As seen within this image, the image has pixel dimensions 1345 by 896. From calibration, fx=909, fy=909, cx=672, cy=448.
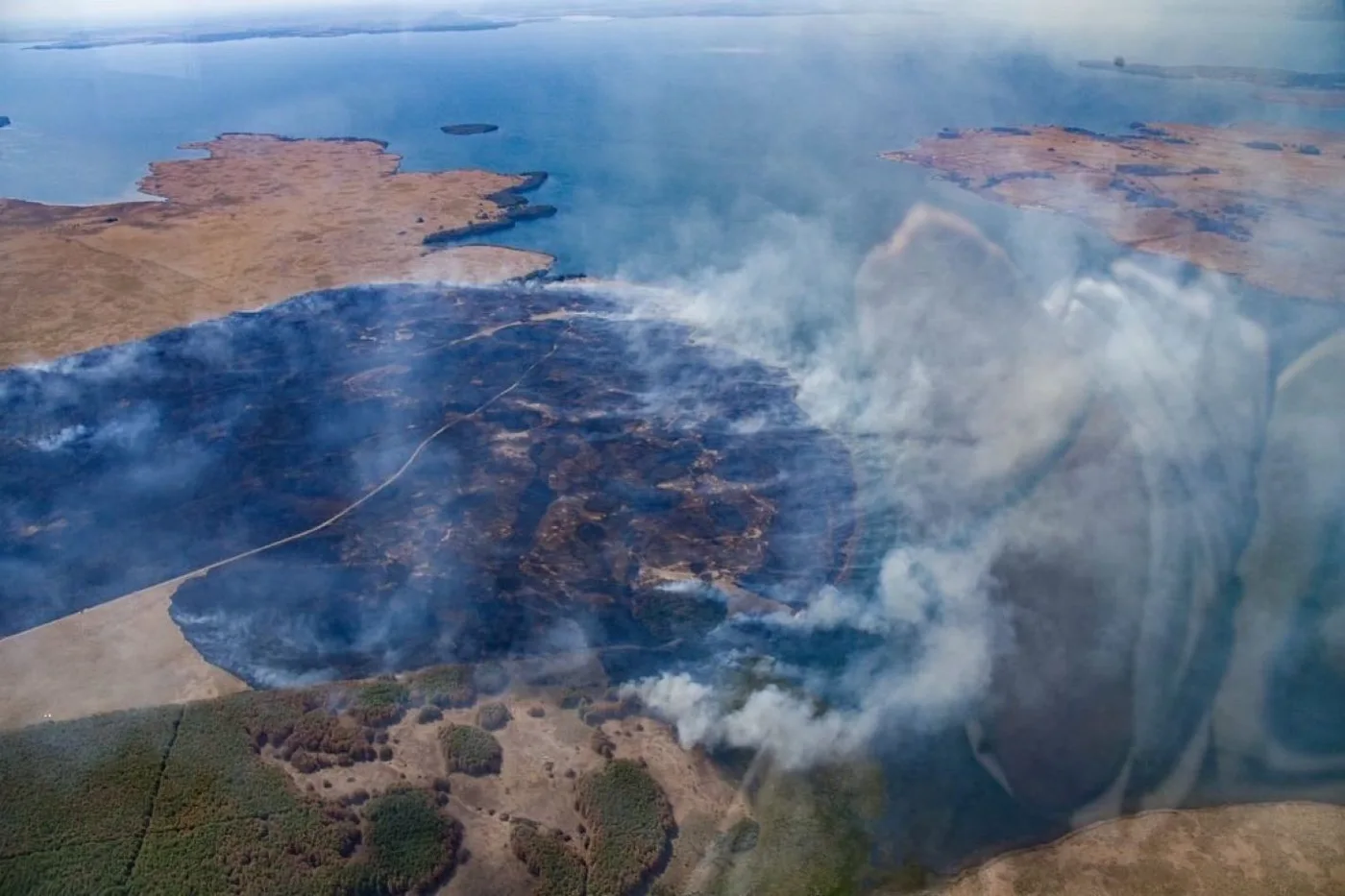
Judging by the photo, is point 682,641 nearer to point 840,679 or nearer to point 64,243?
point 840,679

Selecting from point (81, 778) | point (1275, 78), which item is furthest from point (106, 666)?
point (1275, 78)

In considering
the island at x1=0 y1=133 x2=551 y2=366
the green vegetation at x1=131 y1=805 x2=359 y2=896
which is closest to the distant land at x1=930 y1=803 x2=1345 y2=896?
the green vegetation at x1=131 y1=805 x2=359 y2=896

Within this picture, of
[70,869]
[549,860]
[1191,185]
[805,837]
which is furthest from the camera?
[1191,185]

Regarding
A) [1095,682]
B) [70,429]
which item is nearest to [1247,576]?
[1095,682]

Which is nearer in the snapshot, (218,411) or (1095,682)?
(1095,682)

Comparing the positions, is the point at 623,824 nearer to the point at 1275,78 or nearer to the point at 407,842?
the point at 407,842
